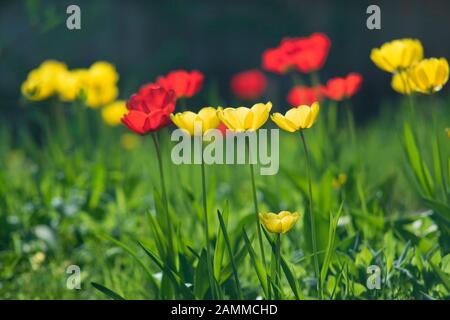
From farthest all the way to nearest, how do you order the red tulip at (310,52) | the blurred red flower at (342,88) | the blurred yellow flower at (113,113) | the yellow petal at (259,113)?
1. the blurred yellow flower at (113,113)
2. the red tulip at (310,52)
3. the blurred red flower at (342,88)
4. the yellow petal at (259,113)

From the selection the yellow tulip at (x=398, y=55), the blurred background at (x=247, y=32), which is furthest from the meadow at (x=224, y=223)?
the blurred background at (x=247, y=32)

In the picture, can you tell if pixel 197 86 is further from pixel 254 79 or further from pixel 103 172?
pixel 254 79

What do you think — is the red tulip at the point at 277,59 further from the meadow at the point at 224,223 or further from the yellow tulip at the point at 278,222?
Result: the yellow tulip at the point at 278,222

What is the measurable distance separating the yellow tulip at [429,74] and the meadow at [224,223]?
0.42 feet

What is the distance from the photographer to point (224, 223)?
179 centimetres

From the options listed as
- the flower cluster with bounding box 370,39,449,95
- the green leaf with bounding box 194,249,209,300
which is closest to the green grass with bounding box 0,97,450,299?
the green leaf with bounding box 194,249,209,300

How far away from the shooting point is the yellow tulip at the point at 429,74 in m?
1.99

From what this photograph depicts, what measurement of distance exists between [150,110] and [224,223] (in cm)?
31

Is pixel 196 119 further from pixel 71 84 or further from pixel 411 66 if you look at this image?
pixel 71 84

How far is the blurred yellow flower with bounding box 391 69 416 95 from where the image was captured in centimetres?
210

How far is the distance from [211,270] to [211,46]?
4455mm

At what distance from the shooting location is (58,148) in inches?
131

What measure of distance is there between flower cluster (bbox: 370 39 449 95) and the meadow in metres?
0.09

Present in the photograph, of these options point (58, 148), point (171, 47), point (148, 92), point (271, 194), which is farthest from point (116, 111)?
point (171, 47)
